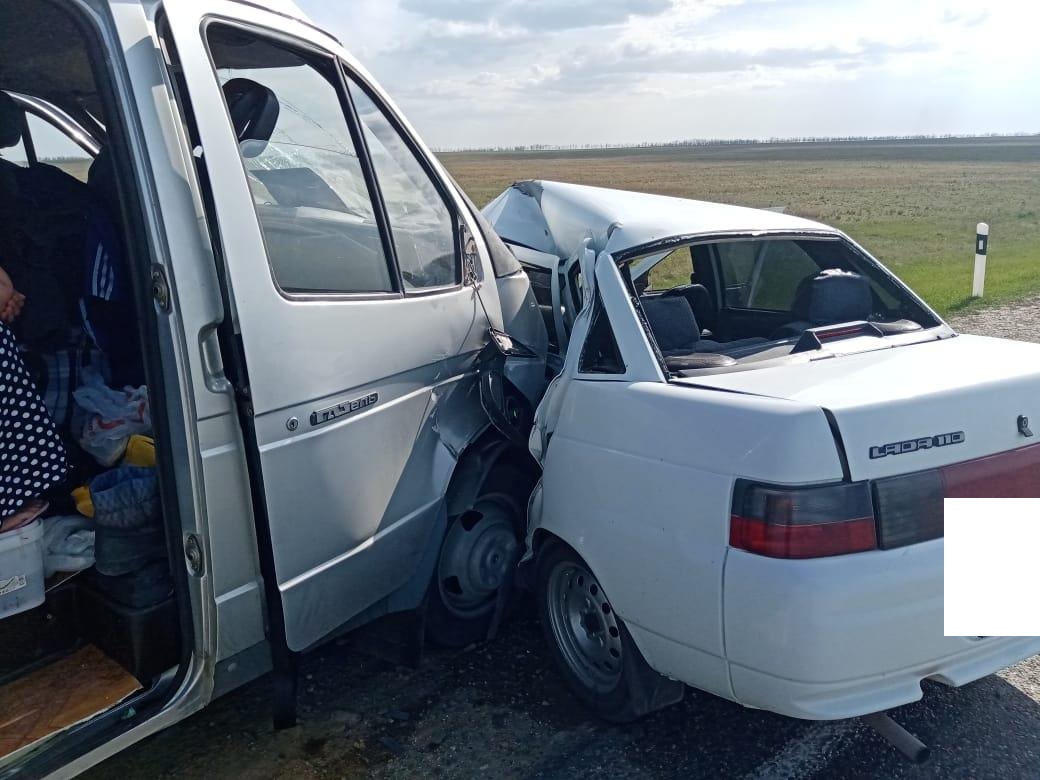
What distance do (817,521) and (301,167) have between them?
6.69 feet

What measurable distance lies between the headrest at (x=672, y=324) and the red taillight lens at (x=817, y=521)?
45.9 inches

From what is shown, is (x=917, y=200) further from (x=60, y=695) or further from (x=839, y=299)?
(x=60, y=695)

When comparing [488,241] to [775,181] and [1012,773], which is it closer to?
[1012,773]

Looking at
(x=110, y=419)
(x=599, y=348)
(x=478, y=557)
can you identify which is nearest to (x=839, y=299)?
(x=599, y=348)

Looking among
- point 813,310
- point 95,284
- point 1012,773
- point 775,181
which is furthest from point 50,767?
point 775,181

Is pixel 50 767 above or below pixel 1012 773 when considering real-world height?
above

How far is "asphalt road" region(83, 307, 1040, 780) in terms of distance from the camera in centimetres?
297

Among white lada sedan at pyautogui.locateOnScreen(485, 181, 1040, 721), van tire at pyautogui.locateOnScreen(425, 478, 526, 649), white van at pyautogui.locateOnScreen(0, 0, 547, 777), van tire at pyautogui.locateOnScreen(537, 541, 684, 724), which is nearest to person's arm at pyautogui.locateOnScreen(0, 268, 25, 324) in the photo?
white van at pyautogui.locateOnScreen(0, 0, 547, 777)

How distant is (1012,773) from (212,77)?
10.8ft

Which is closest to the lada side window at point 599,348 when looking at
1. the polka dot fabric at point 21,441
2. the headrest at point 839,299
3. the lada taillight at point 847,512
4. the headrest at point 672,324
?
the headrest at point 672,324

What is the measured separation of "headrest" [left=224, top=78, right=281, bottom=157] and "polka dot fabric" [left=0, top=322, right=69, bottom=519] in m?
0.96

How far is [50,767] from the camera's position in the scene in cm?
226

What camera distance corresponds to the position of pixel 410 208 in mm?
3486

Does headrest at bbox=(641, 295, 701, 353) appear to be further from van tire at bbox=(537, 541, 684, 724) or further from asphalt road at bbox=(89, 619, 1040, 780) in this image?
asphalt road at bbox=(89, 619, 1040, 780)
